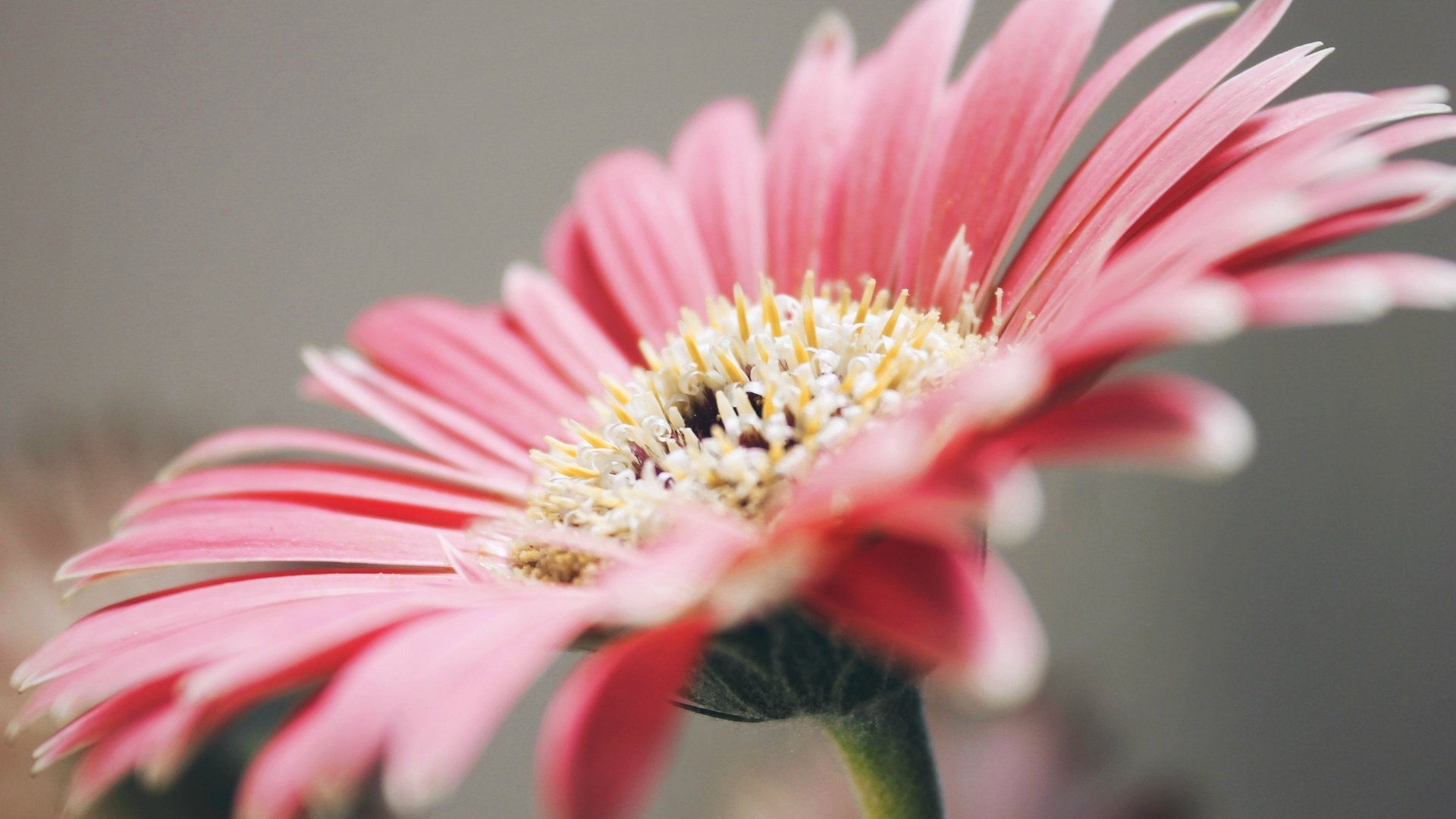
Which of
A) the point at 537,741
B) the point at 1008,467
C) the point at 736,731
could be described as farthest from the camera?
the point at 537,741

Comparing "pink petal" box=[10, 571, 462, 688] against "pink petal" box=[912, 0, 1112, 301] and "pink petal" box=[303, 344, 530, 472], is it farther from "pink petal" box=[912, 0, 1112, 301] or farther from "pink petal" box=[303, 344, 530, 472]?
"pink petal" box=[912, 0, 1112, 301]

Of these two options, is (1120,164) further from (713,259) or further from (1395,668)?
(1395,668)

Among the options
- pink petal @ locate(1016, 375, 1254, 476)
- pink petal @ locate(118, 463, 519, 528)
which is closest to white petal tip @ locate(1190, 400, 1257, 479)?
pink petal @ locate(1016, 375, 1254, 476)

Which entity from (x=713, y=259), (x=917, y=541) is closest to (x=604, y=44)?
(x=713, y=259)

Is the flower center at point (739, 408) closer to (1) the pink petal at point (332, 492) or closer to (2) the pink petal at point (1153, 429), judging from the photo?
(1) the pink petal at point (332, 492)

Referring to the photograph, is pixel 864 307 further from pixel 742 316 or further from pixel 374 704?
pixel 374 704

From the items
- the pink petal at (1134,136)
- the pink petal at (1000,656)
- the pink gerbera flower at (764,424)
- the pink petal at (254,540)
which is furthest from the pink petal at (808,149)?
the pink petal at (1000,656)
